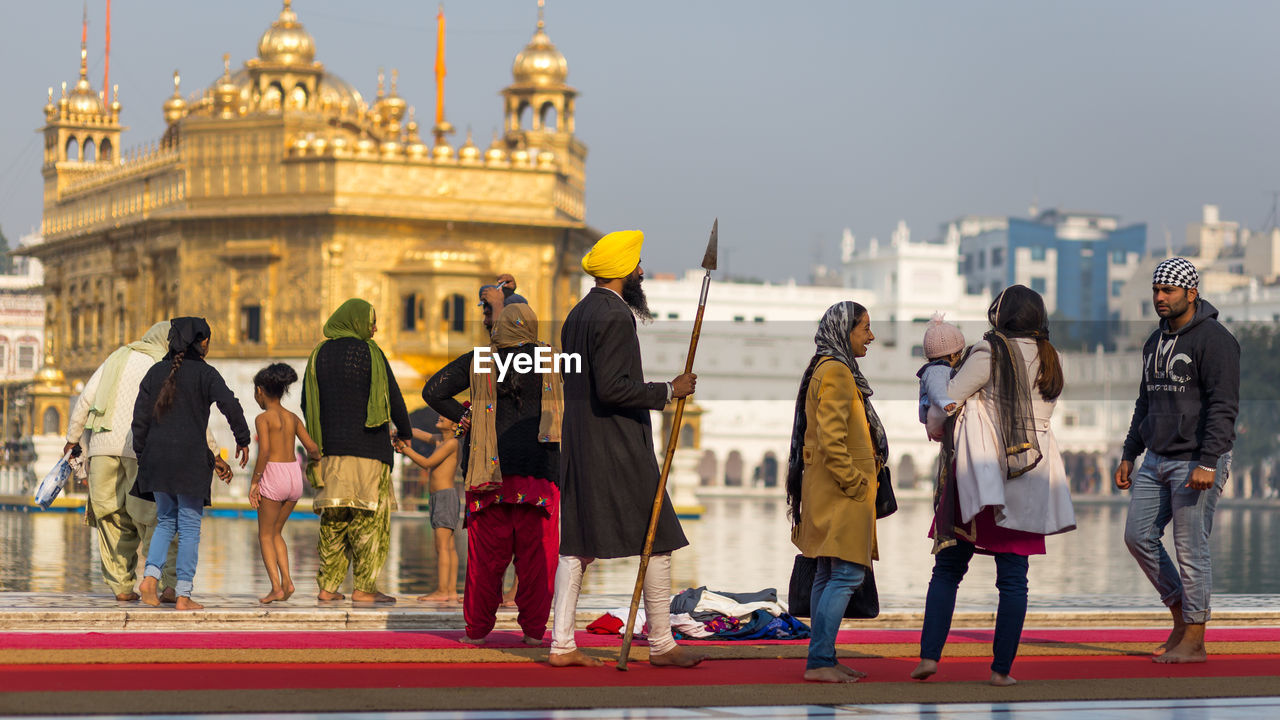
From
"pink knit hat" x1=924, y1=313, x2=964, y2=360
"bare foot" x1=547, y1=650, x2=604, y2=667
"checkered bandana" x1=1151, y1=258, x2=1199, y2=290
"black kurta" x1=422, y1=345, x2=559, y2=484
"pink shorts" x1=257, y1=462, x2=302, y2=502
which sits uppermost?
"checkered bandana" x1=1151, y1=258, x2=1199, y2=290

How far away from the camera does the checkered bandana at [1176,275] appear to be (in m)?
7.11

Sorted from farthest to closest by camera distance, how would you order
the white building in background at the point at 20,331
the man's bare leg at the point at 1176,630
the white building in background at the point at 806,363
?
1. the white building in background at the point at 20,331
2. the white building in background at the point at 806,363
3. the man's bare leg at the point at 1176,630

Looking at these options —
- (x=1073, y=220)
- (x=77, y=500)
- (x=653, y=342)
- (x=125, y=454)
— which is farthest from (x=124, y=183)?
(x=1073, y=220)

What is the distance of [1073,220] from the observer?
129625 millimetres

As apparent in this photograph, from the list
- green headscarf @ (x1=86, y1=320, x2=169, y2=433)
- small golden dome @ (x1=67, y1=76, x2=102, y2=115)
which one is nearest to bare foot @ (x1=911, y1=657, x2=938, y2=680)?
green headscarf @ (x1=86, y1=320, x2=169, y2=433)

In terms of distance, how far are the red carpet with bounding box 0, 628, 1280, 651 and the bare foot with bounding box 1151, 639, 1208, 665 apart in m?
0.79

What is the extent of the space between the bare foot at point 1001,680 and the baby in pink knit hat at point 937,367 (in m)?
0.97

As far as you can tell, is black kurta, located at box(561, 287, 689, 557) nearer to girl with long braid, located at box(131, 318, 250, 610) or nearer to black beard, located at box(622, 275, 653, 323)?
black beard, located at box(622, 275, 653, 323)

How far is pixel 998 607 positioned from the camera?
627cm

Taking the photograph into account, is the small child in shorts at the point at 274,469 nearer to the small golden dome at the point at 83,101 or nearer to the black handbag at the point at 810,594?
the black handbag at the point at 810,594

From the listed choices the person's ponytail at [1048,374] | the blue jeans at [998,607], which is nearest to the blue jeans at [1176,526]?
the person's ponytail at [1048,374]

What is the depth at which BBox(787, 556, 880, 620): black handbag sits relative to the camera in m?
6.50

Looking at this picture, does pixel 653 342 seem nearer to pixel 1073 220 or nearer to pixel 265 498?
pixel 265 498

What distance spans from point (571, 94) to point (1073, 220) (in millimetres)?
100359
